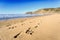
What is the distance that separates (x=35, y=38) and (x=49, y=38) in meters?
0.45

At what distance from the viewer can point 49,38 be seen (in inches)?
133

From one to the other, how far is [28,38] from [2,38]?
865 mm

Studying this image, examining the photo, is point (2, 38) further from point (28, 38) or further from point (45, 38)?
point (45, 38)

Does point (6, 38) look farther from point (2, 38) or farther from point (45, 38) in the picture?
point (45, 38)

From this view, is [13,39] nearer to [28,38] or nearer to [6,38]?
[6,38]

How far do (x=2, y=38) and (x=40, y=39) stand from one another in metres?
1.26

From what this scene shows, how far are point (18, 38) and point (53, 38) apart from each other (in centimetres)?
114

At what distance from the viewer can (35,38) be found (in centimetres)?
344

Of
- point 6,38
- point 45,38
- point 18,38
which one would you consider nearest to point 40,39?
point 45,38

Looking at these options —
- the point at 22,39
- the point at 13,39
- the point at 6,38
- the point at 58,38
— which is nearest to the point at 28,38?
the point at 22,39

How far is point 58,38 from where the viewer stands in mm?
3350

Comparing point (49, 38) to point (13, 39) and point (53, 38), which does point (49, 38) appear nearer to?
point (53, 38)

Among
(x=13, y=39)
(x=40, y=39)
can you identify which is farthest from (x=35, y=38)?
(x=13, y=39)

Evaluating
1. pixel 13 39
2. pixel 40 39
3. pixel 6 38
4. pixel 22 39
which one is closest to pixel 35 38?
pixel 40 39
